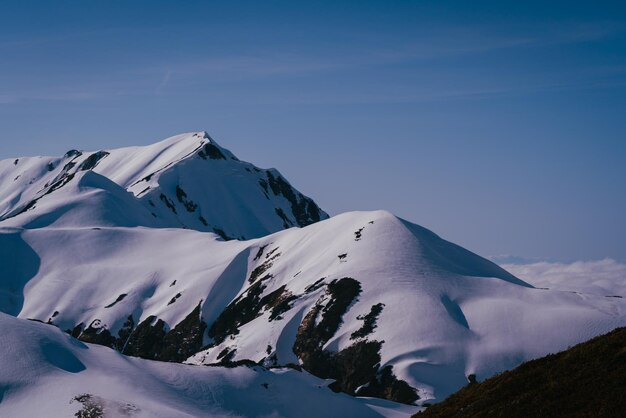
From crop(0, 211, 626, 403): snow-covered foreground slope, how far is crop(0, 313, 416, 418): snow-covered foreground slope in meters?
6.02

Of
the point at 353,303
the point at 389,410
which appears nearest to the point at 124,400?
the point at 389,410

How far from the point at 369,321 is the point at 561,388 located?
2716 inches

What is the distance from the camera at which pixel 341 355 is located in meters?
96.1

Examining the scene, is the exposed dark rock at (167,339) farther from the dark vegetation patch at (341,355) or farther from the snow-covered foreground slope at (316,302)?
the dark vegetation patch at (341,355)

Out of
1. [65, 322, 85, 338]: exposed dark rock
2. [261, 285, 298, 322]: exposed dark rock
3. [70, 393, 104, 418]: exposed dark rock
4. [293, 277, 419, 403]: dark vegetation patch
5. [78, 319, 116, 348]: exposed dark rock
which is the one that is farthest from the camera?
[65, 322, 85, 338]: exposed dark rock

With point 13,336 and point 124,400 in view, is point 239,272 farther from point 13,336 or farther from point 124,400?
point 124,400

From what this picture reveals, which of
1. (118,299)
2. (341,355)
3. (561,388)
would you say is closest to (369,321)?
(341,355)

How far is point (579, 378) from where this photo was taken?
3100 cm

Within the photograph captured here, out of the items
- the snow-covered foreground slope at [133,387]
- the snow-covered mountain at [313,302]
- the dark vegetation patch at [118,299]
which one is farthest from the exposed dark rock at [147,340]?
the snow-covered foreground slope at [133,387]

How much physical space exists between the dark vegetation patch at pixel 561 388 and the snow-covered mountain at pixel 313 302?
1928 inches

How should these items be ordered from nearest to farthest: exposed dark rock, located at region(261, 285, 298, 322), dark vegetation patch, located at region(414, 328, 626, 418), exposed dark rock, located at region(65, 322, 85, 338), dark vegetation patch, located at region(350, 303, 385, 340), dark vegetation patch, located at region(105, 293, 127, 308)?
dark vegetation patch, located at region(414, 328, 626, 418) < dark vegetation patch, located at region(350, 303, 385, 340) < exposed dark rock, located at region(261, 285, 298, 322) < exposed dark rock, located at region(65, 322, 85, 338) < dark vegetation patch, located at region(105, 293, 127, 308)

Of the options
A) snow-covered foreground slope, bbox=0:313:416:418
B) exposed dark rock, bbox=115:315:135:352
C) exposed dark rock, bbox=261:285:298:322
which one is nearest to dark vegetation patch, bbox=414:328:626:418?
snow-covered foreground slope, bbox=0:313:416:418

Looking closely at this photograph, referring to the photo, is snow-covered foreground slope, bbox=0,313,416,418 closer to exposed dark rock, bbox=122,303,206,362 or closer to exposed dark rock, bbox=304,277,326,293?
exposed dark rock, bbox=304,277,326,293

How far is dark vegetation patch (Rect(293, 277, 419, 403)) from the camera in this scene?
87.3 m
